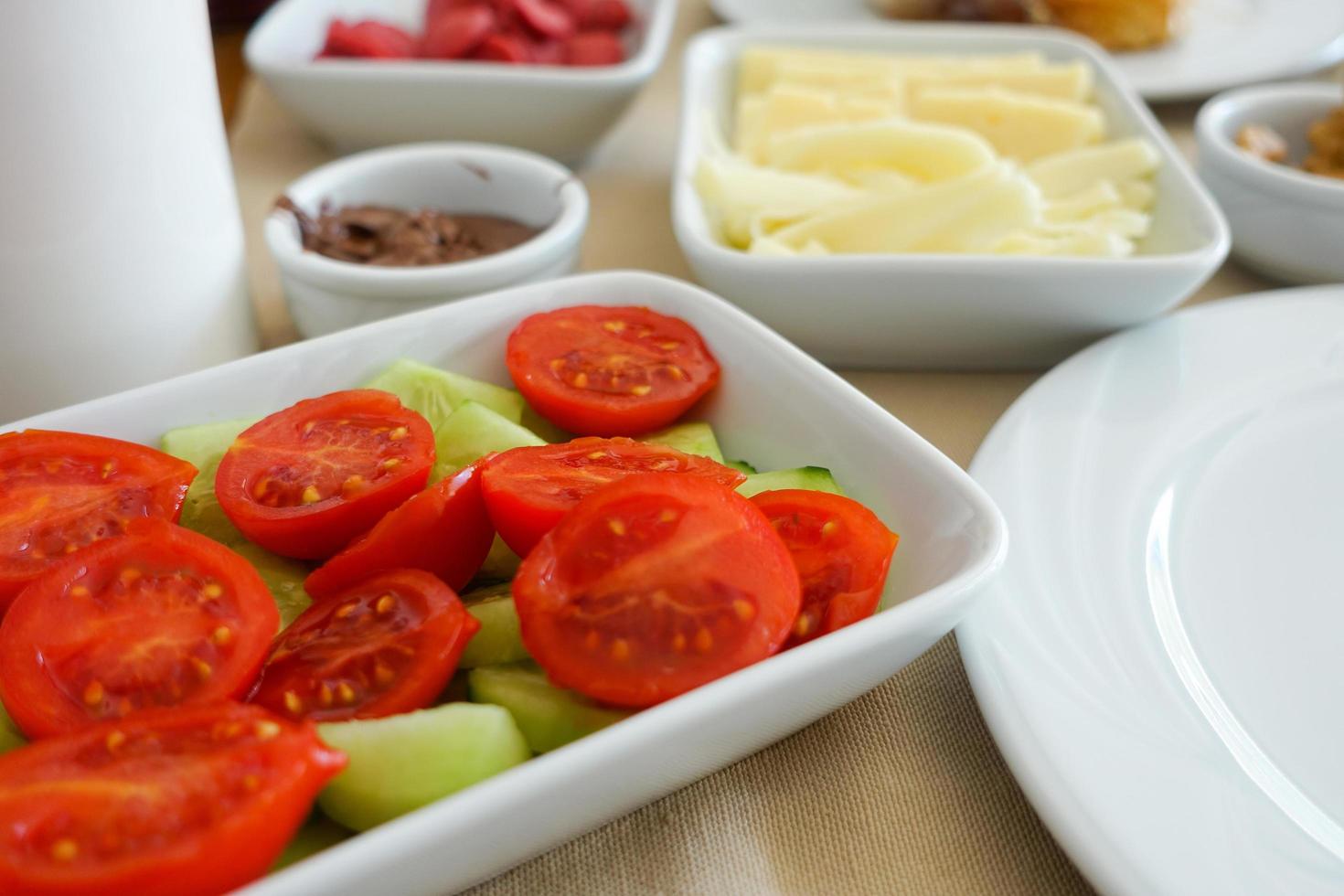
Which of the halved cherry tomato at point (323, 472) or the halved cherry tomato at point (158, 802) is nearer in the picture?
the halved cherry tomato at point (158, 802)

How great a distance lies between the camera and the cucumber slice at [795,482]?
870mm

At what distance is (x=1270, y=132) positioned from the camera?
1.65m

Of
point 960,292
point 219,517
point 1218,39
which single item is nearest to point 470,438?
point 219,517

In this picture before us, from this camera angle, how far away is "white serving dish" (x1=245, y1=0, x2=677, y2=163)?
164 centimetres

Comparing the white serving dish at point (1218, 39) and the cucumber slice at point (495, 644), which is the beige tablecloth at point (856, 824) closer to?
the cucumber slice at point (495, 644)

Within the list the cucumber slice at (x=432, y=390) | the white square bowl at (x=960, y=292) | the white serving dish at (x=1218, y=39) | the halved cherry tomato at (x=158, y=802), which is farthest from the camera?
the white serving dish at (x=1218, y=39)

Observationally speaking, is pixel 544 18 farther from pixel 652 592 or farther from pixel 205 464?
pixel 652 592

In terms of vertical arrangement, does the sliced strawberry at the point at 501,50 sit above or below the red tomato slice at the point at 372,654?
above

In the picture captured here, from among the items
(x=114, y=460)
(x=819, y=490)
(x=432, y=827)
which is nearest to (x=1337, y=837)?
(x=819, y=490)

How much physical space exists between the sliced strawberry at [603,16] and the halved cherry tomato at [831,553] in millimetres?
1408

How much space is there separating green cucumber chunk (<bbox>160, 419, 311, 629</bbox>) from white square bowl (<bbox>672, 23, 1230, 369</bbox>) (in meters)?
0.54

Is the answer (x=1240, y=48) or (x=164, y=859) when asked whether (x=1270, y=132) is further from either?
(x=164, y=859)

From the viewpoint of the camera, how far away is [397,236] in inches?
51.4

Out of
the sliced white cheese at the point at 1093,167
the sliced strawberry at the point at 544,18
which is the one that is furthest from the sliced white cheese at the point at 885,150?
the sliced strawberry at the point at 544,18
